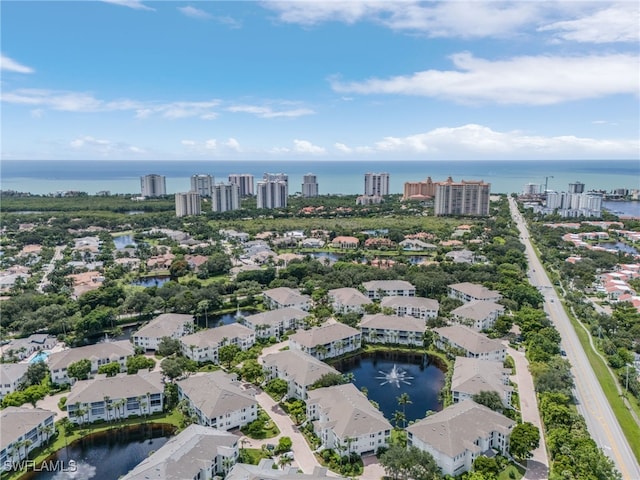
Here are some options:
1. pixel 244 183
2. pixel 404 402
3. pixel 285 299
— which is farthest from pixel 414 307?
pixel 244 183

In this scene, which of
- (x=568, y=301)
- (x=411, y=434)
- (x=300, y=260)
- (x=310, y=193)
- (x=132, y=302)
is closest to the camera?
(x=411, y=434)

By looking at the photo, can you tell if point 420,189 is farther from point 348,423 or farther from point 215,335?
point 348,423

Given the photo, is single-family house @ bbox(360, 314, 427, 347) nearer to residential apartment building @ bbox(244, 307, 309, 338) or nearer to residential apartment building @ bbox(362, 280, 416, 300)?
residential apartment building @ bbox(244, 307, 309, 338)

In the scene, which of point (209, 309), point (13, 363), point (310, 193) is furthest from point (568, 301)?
point (310, 193)

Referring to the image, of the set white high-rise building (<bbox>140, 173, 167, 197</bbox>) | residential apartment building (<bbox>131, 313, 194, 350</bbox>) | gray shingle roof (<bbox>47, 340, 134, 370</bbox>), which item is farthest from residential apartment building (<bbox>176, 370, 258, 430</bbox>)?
white high-rise building (<bbox>140, 173, 167, 197</bbox>)

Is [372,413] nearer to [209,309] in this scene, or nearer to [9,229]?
[209,309]

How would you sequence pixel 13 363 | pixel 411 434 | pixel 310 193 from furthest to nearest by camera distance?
pixel 310 193 → pixel 13 363 → pixel 411 434

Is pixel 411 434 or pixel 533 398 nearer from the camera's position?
pixel 411 434
